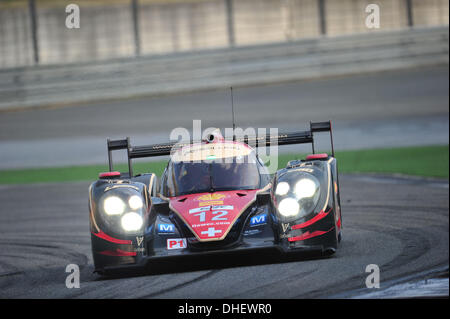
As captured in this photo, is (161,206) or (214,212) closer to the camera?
(214,212)

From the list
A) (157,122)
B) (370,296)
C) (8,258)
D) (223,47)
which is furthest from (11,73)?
(370,296)

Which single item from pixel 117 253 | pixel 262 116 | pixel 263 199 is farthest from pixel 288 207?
pixel 262 116

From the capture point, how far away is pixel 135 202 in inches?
311

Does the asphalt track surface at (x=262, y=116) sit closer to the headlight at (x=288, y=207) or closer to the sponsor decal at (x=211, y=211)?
the sponsor decal at (x=211, y=211)

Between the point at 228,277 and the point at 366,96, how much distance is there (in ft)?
58.5

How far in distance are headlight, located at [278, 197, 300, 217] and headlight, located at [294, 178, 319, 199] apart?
8cm

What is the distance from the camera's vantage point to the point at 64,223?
12367mm

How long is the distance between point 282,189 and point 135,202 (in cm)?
131

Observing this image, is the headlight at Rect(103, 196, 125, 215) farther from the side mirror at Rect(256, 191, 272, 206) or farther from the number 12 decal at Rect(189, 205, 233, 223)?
the side mirror at Rect(256, 191, 272, 206)

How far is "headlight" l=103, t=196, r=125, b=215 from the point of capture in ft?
25.8

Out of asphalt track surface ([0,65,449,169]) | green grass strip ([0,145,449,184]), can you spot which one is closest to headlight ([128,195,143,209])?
green grass strip ([0,145,449,184])

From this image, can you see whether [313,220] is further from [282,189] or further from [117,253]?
[117,253]
